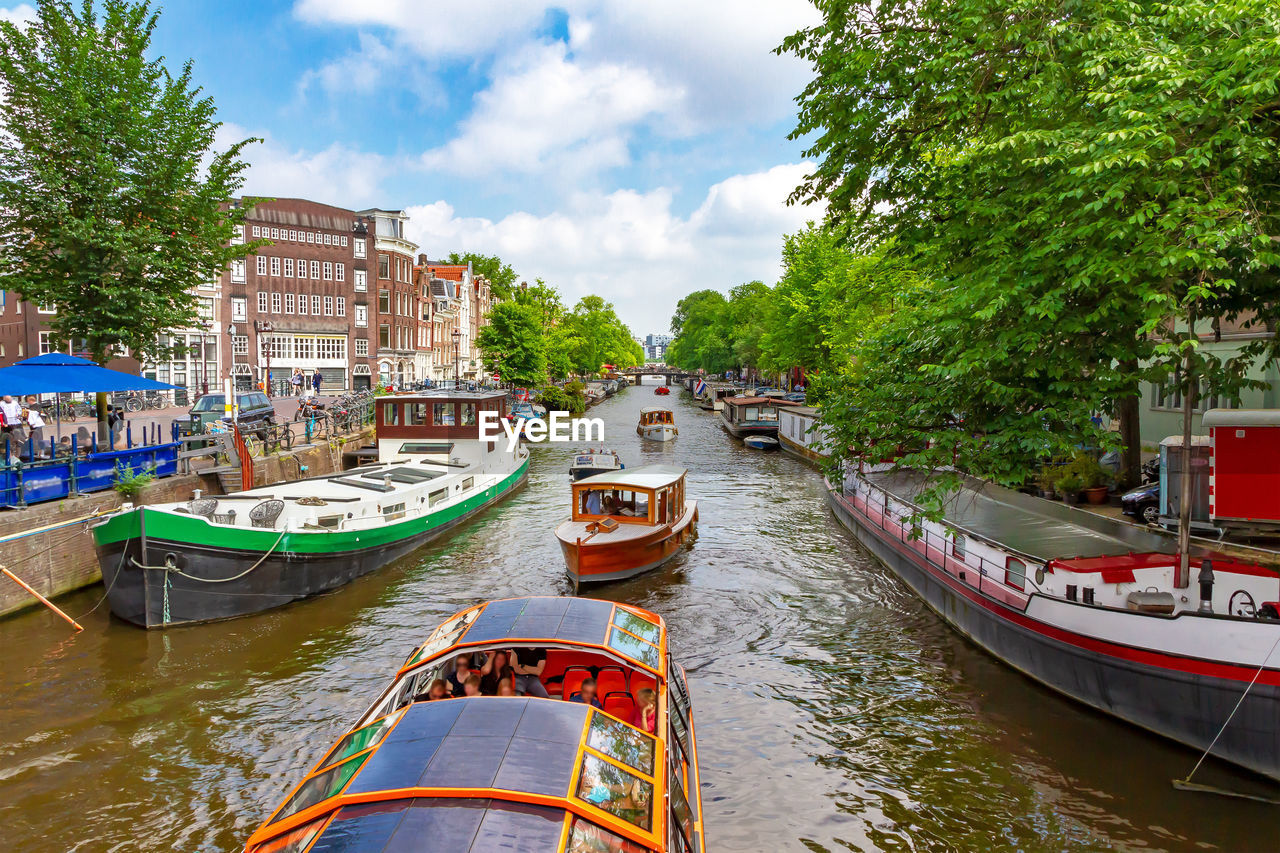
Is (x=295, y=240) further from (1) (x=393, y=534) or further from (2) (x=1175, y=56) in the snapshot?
(2) (x=1175, y=56)

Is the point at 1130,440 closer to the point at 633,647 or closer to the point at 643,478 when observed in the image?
the point at 643,478

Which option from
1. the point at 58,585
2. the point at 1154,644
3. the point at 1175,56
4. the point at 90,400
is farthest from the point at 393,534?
the point at 90,400

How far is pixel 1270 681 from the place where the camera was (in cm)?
883

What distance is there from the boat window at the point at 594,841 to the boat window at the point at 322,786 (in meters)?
1.71

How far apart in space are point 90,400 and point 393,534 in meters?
27.9

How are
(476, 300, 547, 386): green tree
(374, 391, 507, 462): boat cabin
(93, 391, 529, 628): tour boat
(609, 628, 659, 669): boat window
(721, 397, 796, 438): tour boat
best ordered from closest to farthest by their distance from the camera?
1. (609, 628, 659, 669): boat window
2. (93, 391, 529, 628): tour boat
3. (374, 391, 507, 462): boat cabin
4. (721, 397, 796, 438): tour boat
5. (476, 300, 547, 386): green tree

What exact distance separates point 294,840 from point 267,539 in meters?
12.4

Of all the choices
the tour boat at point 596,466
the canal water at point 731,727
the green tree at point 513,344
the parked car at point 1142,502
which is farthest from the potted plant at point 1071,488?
the green tree at point 513,344

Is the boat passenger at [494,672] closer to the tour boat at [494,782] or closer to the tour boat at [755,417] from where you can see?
the tour boat at [494,782]

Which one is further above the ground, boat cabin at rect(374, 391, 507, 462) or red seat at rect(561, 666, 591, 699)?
boat cabin at rect(374, 391, 507, 462)

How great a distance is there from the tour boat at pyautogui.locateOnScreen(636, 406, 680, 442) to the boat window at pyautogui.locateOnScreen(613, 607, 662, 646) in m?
39.4

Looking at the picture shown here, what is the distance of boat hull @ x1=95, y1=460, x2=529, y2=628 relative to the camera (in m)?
14.6

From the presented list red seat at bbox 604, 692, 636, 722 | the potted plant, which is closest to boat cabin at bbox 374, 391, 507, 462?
the potted plant

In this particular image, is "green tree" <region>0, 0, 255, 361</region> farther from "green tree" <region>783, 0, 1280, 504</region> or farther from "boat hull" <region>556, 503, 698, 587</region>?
"green tree" <region>783, 0, 1280, 504</region>
